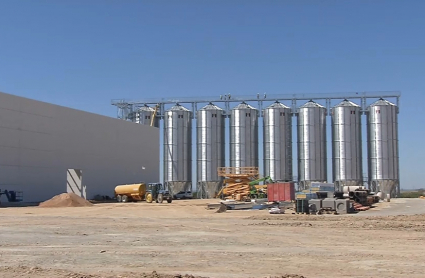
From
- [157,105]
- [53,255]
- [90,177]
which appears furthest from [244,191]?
[53,255]

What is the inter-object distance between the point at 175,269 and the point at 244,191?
145ft

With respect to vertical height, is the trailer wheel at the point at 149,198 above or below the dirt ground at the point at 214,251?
below

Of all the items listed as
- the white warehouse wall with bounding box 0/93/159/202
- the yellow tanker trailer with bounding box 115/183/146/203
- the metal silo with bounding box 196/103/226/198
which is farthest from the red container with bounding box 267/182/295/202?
the white warehouse wall with bounding box 0/93/159/202

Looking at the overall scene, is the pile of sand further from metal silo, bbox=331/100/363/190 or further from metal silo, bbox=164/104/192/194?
metal silo, bbox=331/100/363/190

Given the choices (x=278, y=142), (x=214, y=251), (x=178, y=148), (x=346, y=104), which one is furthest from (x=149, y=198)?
(x=214, y=251)

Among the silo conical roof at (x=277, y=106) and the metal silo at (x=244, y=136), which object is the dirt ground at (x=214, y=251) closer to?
the metal silo at (x=244, y=136)

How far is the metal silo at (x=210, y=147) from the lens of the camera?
211 ft

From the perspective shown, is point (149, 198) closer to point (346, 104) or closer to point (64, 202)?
point (64, 202)

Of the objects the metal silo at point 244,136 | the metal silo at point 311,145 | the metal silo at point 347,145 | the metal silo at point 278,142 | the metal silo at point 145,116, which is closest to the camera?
the metal silo at point 347,145

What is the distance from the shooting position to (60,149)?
172 ft

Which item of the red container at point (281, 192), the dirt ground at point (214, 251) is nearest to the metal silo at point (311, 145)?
the red container at point (281, 192)

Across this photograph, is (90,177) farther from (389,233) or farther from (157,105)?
(389,233)

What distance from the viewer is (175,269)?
1071 cm

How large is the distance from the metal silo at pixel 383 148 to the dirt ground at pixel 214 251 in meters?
43.0
